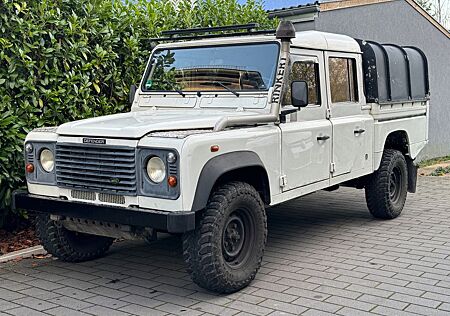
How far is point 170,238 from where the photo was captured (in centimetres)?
660

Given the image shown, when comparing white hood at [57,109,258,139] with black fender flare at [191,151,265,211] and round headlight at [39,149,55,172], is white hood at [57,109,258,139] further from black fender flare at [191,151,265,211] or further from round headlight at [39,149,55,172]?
black fender flare at [191,151,265,211]

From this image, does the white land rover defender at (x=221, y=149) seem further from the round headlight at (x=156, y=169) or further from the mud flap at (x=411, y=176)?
the mud flap at (x=411, y=176)

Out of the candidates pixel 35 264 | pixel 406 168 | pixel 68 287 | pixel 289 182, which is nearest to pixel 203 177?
pixel 289 182

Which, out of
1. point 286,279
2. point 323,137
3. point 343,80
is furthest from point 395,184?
point 286,279

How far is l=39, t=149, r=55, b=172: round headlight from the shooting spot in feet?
16.0

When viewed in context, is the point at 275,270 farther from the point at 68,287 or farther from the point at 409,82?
the point at 409,82

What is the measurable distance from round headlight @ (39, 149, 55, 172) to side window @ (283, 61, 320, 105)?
2.32 m

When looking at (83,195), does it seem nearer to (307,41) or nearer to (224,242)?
(224,242)

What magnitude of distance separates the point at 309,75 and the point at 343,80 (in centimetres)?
77

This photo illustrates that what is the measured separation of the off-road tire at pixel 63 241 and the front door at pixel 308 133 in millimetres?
2030

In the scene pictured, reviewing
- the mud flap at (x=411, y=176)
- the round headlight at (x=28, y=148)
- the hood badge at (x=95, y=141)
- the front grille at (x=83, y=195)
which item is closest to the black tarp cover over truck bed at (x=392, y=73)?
the mud flap at (x=411, y=176)

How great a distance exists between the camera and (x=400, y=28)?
12.9 metres

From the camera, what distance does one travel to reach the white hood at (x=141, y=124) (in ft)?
14.4

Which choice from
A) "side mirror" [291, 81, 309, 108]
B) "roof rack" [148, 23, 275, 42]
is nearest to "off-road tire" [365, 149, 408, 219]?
"side mirror" [291, 81, 309, 108]
